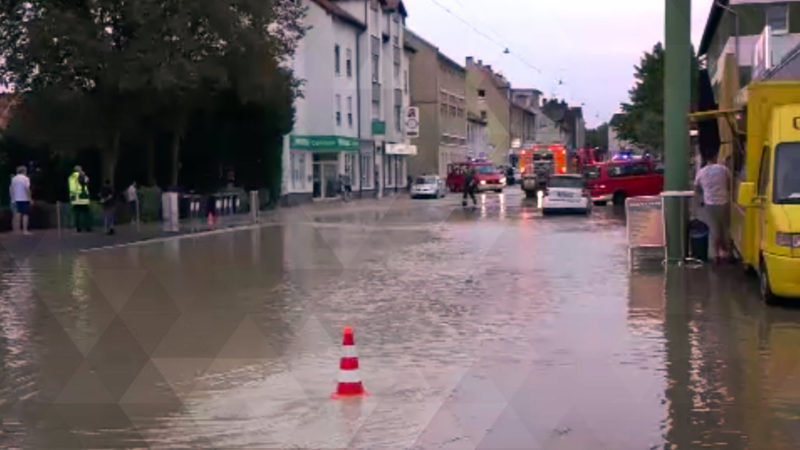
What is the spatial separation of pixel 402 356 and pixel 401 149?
229 feet

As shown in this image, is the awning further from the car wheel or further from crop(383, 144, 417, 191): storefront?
the car wheel

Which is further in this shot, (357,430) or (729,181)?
(729,181)

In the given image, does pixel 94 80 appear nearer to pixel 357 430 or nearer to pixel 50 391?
pixel 50 391

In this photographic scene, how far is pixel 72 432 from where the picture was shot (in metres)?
8.05

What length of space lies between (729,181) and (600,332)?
707cm

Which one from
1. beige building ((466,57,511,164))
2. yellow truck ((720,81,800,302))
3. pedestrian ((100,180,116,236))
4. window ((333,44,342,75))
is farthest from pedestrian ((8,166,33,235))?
beige building ((466,57,511,164))

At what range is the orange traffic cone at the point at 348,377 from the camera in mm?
9086

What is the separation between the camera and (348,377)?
29.9 ft

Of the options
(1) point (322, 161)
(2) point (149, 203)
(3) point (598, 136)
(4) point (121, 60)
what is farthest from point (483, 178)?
(3) point (598, 136)

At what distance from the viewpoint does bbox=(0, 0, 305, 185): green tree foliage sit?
3209cm

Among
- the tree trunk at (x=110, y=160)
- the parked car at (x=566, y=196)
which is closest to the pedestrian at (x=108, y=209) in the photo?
the tree trunk at (x=110, y=160)

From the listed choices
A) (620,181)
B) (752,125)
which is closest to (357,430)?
(752,125)

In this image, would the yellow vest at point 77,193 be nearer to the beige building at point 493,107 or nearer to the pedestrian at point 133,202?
the pedestrian at point 133,202

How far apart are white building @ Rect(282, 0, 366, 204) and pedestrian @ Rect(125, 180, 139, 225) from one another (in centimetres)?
2014
